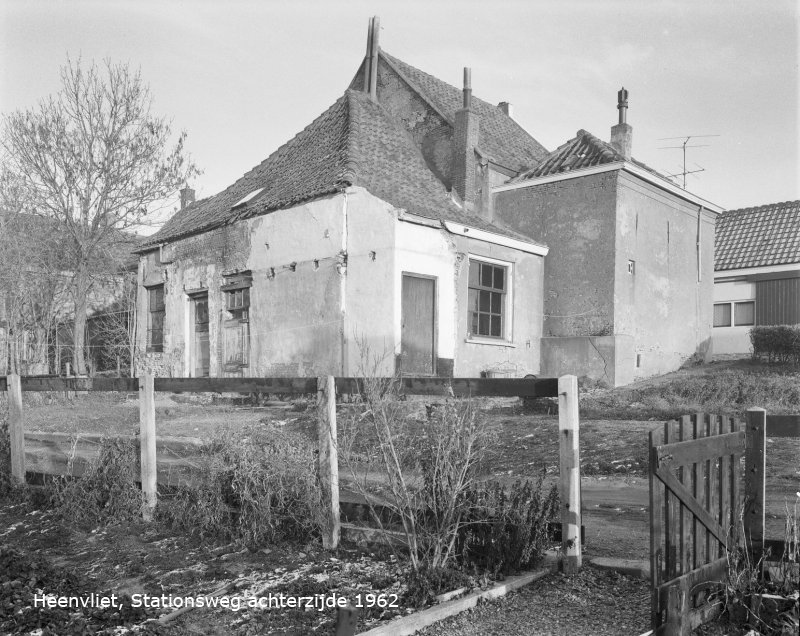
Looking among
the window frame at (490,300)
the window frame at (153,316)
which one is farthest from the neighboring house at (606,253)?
the window frame at (153,316)

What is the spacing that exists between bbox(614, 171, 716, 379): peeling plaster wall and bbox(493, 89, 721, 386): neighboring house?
0.03m

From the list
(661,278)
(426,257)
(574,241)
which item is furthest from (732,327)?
(426,257)

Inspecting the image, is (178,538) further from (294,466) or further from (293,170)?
(293,170)

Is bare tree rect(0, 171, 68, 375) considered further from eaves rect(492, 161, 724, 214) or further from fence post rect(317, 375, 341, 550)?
fence post rect(317, 375, 341, 550)

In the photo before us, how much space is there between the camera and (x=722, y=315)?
2458 cm

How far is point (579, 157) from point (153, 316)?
39.7ft

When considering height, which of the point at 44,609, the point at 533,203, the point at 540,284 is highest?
the point at 533,203

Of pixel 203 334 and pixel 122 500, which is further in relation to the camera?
pixel 203 334

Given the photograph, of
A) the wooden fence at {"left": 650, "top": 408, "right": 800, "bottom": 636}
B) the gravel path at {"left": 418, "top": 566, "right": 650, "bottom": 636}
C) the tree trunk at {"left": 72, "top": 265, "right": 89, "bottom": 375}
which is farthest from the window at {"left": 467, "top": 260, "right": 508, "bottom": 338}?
the tree trunk at {"left": 72, "top": 265, "right": 89, "bottom": 375}

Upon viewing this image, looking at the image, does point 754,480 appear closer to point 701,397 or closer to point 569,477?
point 569,477

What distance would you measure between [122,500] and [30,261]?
17.6m

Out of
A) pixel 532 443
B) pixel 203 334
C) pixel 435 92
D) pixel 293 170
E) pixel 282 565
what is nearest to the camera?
pixel 282 565

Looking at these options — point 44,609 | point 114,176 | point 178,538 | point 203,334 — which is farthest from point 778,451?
point 114,176

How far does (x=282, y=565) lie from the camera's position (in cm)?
510
